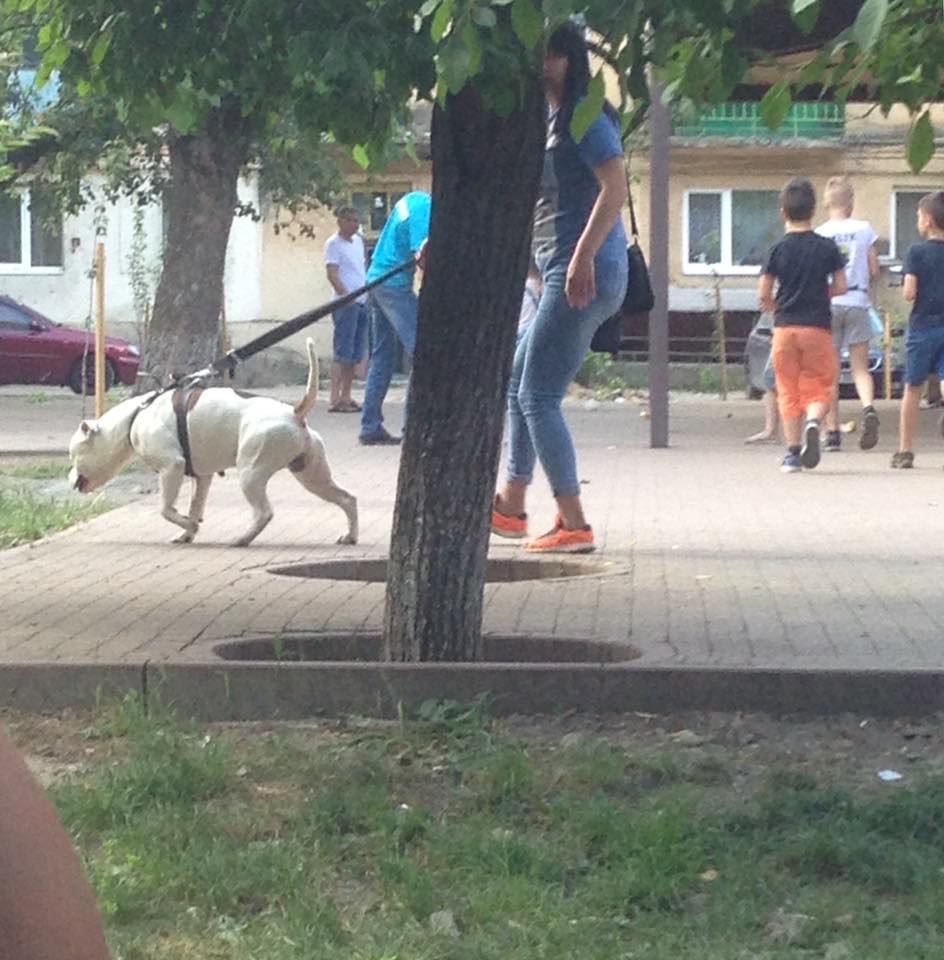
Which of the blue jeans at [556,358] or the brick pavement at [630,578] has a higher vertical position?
the blue jeans at [556,358]

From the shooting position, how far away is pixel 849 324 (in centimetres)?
1569

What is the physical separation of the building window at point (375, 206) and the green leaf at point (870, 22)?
31261 millimetres

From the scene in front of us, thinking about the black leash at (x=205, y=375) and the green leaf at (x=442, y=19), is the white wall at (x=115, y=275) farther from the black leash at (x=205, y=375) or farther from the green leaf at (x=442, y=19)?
the green leaf at (x=442, y=19)

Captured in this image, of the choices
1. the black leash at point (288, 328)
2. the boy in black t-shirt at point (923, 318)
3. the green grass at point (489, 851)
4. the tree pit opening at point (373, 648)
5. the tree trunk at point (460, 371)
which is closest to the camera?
the green grass at point (489, 851)

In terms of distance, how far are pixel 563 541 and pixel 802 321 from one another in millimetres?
5073

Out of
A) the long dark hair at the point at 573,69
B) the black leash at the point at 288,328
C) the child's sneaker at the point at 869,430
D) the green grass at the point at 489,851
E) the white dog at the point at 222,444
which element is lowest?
the green grass at the point at 489,851

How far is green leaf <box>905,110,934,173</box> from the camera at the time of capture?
4.02 meters

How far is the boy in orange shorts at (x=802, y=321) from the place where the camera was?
13.2 metres

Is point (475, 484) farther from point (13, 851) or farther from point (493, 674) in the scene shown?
point (13, 851)

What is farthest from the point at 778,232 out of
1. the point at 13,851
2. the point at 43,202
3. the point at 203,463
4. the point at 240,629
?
the point at 13,851

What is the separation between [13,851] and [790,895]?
8.71 feet

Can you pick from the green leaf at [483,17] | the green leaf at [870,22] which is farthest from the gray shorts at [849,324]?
the green leaf at [870,22]

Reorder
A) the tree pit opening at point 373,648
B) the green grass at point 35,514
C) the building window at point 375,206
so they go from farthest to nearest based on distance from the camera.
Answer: the building window at point 375,206 < the green grass at point 35,514 < the tree pit opening at point 373,648

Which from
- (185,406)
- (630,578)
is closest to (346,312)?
(185,406)
